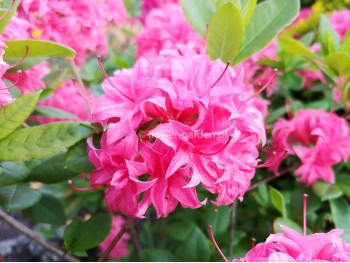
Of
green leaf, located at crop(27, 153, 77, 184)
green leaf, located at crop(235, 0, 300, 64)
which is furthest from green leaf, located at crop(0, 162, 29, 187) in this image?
green leaf, located at crop(235, 0, 300, 64)

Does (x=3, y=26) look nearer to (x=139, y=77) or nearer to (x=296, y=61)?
(x=139, y=77)

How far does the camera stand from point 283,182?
1192 mm

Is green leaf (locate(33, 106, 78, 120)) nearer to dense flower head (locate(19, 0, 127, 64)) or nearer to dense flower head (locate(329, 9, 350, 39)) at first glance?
dense flower head (locate(19, 0, 127, 64))

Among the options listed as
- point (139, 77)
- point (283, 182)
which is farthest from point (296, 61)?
point (139, 77)

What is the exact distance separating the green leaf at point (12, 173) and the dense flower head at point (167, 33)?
1.18ft

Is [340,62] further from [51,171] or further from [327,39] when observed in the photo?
[51,171]

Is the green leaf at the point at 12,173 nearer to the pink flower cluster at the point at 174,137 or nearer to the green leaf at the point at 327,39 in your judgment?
the pink flower cluster at the point at 174,137

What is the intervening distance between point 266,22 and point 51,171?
1.31ft

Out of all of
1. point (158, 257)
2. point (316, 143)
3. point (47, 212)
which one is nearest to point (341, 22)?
point (316, 143)

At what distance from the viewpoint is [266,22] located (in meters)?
0.83

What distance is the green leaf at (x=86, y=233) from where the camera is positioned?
829mm

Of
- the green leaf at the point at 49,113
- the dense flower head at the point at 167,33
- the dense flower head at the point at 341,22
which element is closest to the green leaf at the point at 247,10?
the dense flower head at the point at 167,33

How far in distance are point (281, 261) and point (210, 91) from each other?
0.71ft

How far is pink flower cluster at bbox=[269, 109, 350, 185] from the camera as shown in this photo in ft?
3.09
